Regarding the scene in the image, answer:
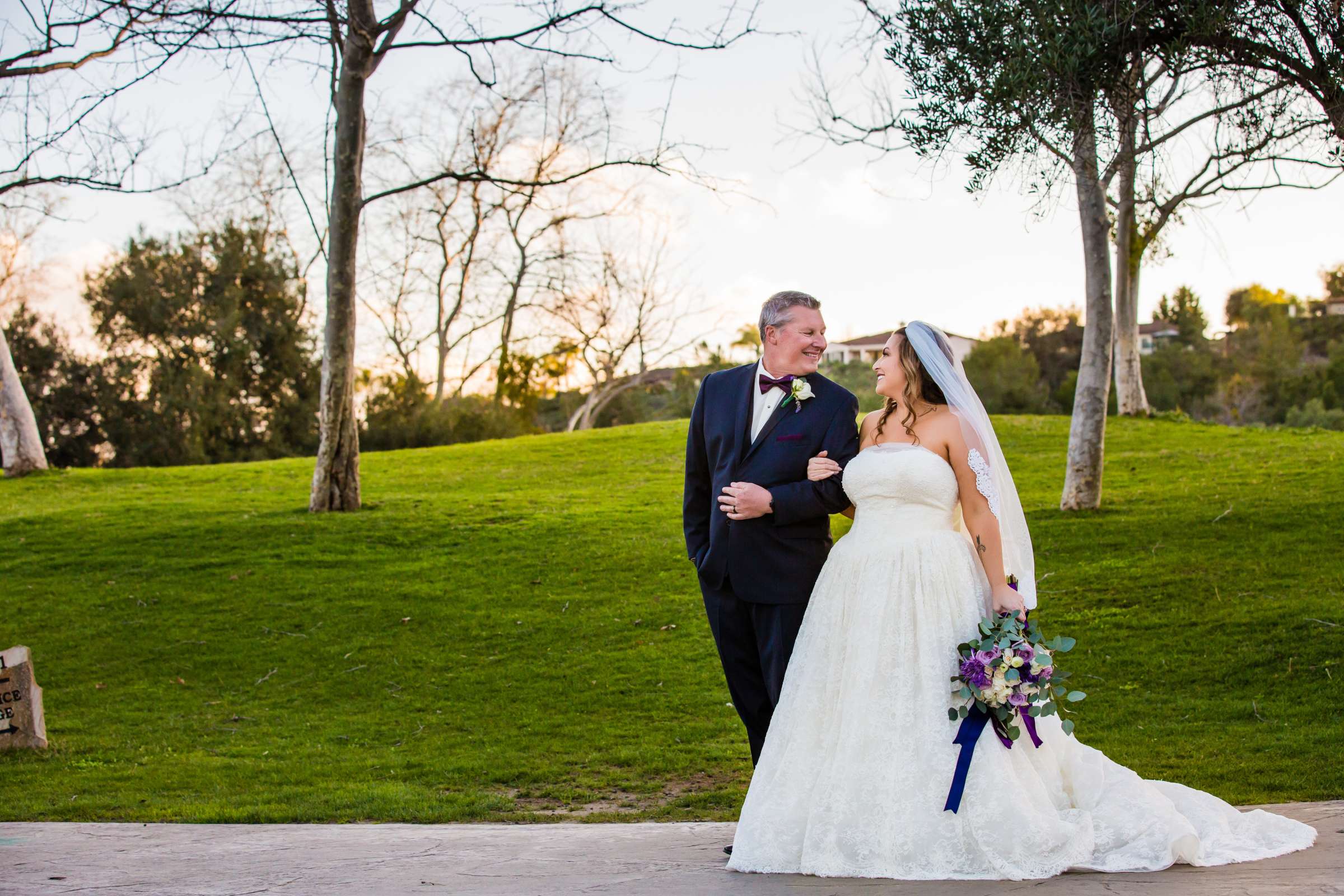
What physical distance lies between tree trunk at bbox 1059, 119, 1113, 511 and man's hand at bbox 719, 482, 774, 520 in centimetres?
954

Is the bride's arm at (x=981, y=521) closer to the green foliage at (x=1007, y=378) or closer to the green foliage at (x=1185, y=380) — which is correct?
the green foliage at (x=1007, y=378)

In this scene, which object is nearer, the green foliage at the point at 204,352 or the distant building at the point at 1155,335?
the green foliage at the point at 204,352

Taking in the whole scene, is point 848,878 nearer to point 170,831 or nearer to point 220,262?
point 170,831

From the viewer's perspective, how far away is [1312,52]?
28.7 feet

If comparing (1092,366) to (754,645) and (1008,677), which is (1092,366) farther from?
(1008,677)

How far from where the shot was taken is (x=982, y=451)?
472 cm

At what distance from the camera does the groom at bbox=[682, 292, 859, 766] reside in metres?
4.70

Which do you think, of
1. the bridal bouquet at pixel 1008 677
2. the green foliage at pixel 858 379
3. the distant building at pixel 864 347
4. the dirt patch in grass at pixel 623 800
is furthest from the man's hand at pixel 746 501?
the distant building at pixel 864 347

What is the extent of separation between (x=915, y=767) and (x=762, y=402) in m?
1.62

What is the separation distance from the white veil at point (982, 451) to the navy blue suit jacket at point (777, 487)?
0.38m

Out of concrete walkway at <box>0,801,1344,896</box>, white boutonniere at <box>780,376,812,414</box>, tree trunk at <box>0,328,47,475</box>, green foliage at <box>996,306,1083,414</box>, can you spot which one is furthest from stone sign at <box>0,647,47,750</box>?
green foliage at <box>996,306,1083,414</box>

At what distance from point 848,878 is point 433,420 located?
30828 mm

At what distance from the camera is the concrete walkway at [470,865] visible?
12.8 ft

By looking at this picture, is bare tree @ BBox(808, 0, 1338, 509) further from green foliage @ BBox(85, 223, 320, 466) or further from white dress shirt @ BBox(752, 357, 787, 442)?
green foliage @ BBox(85, 223, 320, 466)
